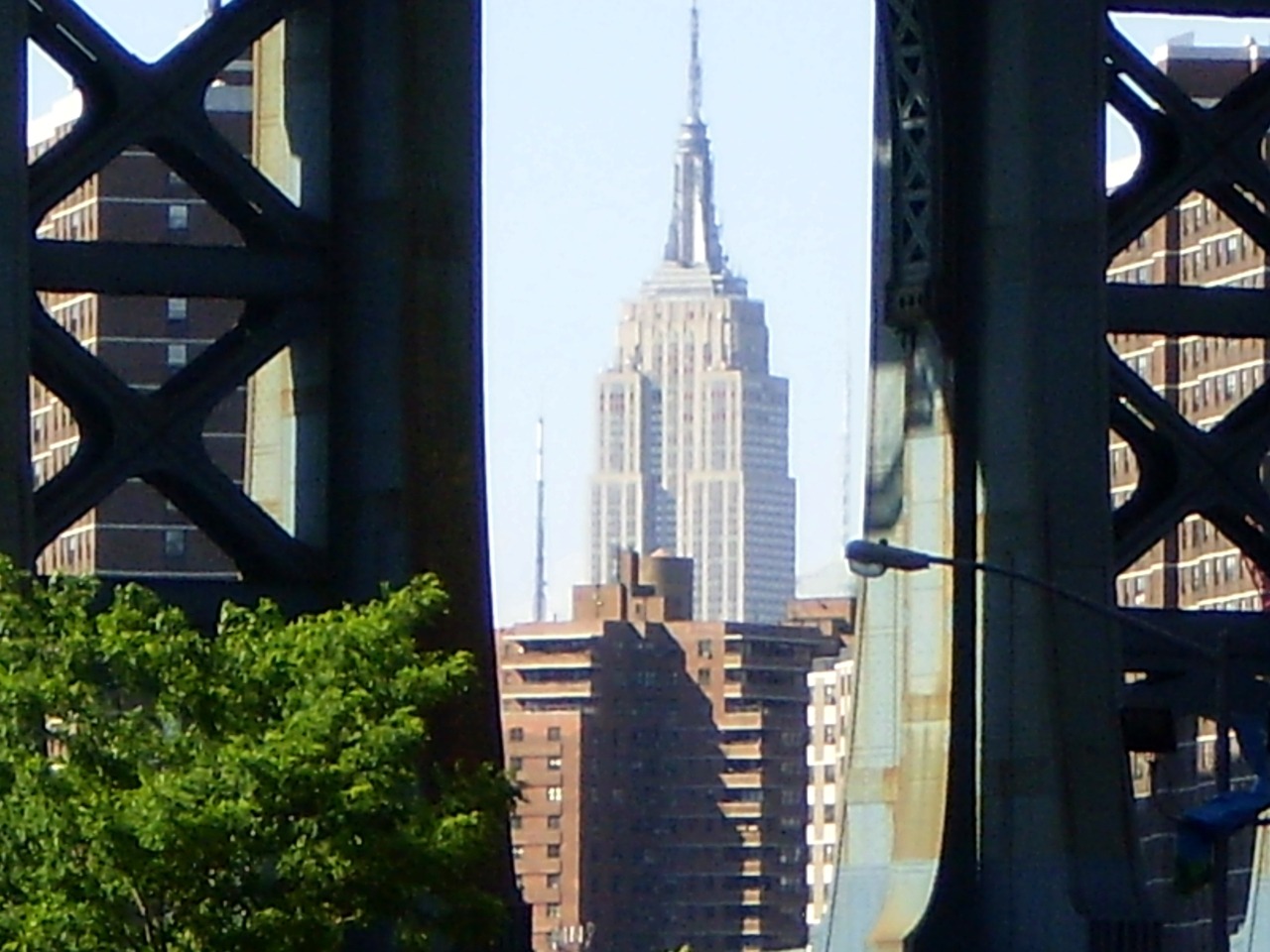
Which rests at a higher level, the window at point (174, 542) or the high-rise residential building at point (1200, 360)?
the high-rise residential building at point (1200, 360)

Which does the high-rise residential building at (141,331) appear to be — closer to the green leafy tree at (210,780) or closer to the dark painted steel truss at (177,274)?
the dark painted steel truss at (177,274)

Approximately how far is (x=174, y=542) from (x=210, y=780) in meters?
120

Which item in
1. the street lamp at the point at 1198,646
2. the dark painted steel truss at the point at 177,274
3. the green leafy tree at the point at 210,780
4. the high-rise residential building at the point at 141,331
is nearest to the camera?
the street lamp at the point at 1198,646

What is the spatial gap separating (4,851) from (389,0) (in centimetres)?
1191

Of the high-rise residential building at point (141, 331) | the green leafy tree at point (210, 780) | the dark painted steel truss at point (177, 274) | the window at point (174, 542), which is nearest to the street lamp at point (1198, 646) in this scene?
the green leafy tree at point (210, 780)

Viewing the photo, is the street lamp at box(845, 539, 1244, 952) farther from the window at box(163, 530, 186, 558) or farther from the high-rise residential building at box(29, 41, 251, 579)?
the window at box(163, 530, 186, 558)

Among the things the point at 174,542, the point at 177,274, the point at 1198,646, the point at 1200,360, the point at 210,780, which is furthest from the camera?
the point at 1200,360

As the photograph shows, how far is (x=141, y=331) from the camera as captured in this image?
16312cm

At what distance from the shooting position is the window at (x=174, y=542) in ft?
510

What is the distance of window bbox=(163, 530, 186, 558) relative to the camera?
15550 cm

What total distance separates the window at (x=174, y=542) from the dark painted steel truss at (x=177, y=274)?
108551 millimetres

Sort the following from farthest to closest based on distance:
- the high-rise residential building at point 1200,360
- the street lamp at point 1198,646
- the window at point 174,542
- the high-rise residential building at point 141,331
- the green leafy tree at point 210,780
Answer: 1. the high-rise residential building at point 1200,360
2. the high-rise residential building at point 141,331
3. the window at point 174,542
4. the green leafy tree at point 210,780
5. the street lamp at point 1198,646

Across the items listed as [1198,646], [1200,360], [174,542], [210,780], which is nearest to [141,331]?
[174,542]

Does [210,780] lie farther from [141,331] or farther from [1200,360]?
[1200,360]
